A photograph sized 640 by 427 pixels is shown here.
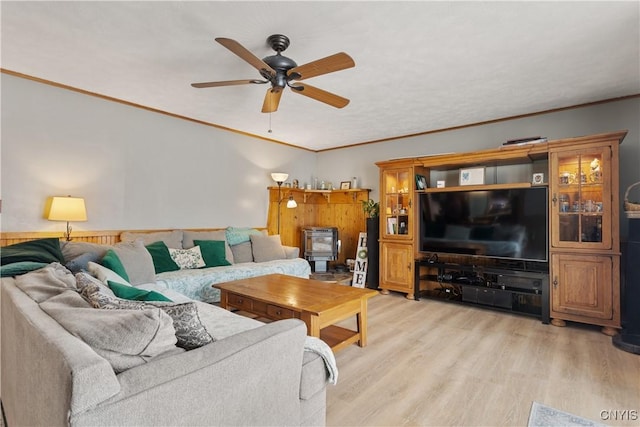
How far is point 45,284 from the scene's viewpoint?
1677 millimetres

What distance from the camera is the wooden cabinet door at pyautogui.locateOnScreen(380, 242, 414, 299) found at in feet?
14.7

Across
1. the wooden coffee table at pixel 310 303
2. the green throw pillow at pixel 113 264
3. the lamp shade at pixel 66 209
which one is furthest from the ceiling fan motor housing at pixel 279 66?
the lamp shade at pixel 66 209

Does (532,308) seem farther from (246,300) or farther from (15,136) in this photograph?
(15,136)

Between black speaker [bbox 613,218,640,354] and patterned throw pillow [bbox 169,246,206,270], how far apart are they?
14.4 feet

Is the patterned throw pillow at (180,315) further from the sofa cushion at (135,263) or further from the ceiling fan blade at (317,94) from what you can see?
the ceiling fan blade at (317,94)

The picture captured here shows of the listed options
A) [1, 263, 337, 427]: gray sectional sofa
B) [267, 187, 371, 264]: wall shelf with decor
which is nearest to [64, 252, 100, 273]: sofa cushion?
[1, 263, 337, 427]: gray sectional sofa

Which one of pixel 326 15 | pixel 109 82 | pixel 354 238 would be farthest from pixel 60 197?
pixel 354 238

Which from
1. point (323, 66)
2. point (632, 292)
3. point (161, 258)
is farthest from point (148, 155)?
point (632, 292)

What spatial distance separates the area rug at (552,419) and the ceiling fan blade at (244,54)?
2765mm

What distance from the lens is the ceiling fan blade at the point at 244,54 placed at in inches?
73.0

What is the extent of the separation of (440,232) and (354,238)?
1.91m

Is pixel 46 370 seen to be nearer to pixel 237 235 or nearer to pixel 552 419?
pixel 552 419

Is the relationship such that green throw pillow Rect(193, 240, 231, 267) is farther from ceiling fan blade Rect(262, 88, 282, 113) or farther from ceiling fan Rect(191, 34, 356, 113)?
ceiling fan Rect(191, 34, 356, 113)

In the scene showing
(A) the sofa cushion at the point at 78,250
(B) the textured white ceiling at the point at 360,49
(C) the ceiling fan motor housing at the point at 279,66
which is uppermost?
(B) the textured white ceiling at the point at 360,49
